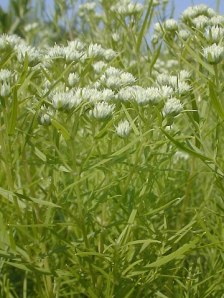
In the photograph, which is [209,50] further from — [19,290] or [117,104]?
[19,290]

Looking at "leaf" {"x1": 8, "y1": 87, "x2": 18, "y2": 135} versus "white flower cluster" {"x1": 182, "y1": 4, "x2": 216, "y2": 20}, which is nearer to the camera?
"leaf" {"x1": 8, "y1": 87, "x2": 18, "y2": 135}

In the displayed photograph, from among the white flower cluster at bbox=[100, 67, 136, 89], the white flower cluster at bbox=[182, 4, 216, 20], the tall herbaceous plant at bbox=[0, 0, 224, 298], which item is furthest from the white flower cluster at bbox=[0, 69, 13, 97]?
the white flower cluster at bbox=[182, 4, 216, 20]

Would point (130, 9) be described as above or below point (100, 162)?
above

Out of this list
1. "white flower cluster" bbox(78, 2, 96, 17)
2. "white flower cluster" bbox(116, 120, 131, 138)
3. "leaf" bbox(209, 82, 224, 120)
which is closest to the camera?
"leaf" bbox(209, 82, 224, 120)

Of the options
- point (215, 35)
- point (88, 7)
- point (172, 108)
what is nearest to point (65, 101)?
point (172, 108)

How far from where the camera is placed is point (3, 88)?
0.89m

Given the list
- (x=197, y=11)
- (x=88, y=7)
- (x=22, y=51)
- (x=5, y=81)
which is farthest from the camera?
(x=88, y=7)

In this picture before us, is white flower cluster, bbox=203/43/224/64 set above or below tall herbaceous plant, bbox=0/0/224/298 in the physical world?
above

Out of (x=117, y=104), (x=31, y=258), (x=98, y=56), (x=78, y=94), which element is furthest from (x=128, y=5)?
(x=31, y=258)

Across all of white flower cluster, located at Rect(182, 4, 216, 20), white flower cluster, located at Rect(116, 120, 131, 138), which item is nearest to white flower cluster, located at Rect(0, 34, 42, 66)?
white flower cluster, located at Rect(116, 120, 131, 138)

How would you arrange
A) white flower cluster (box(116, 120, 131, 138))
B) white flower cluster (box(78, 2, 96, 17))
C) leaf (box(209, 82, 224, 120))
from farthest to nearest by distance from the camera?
white flower cluster (box(78, 2, 96, 17))
white flower cluster (box(116, 120, 131, 138))
leaf (box(209, 82, 224, 120))

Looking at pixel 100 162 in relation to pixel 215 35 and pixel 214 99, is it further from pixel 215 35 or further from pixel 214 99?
pixel 215 35

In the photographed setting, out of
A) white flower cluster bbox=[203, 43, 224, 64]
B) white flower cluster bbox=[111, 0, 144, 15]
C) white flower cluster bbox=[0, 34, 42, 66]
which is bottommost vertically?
white flower cluster bbox=[203, 43, 224, 64]

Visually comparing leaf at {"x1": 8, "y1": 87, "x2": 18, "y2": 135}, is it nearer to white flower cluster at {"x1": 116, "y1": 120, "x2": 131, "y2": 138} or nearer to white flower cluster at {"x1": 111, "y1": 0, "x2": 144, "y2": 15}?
white flower cluster at {"x1": 116, "y1": 120, "x2": 131, "y2": 138}
